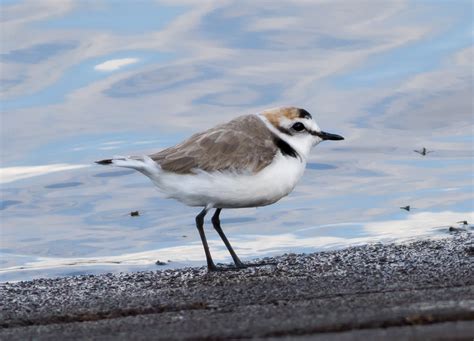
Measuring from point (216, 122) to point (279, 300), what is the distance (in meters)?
7.84

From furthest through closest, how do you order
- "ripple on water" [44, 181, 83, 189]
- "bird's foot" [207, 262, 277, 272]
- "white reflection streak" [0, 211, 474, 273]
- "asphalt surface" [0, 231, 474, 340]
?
"ripple on water" [44, 181, 83, 189] → "white reflection streak" [0, 211, 474, 273] → "bird's foot" [207, 262, 277, 272] → "asphalt surface" [0, 231, 474, 340]

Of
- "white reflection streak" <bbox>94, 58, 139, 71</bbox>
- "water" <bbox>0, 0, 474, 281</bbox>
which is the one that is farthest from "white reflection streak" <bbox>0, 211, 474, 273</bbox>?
"white reflection streak" <bbox>94, 58, 139, 71</bbox>

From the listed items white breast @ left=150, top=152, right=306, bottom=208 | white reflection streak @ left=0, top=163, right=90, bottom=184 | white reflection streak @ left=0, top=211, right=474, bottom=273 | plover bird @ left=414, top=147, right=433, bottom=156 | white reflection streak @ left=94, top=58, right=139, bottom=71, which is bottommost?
white reflection streak @ left=0, top=211, right=474, bottom=273

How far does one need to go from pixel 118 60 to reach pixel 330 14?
12.1 feet

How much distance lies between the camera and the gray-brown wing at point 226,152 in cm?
773

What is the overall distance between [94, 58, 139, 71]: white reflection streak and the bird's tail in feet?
26.6

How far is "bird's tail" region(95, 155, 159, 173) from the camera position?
7770 mm

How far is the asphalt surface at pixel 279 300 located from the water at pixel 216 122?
2203 mm

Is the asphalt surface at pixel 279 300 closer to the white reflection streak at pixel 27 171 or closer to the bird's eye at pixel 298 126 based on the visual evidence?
the bird's eye at pixel 298 126

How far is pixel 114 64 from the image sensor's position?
15.9 metres

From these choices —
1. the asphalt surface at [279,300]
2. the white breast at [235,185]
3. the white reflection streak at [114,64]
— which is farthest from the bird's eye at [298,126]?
the white reflection streak at [114,64]

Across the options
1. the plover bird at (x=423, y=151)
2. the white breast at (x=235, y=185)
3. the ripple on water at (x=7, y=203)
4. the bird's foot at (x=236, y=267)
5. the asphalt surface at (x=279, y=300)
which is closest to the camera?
the asphalt surface at (x=279, y=300)

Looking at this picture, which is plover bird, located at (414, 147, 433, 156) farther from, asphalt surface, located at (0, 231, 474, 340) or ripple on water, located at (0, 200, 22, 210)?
ripple on water, located at (0, 200, 22, 210)

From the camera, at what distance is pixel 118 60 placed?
1603cm
